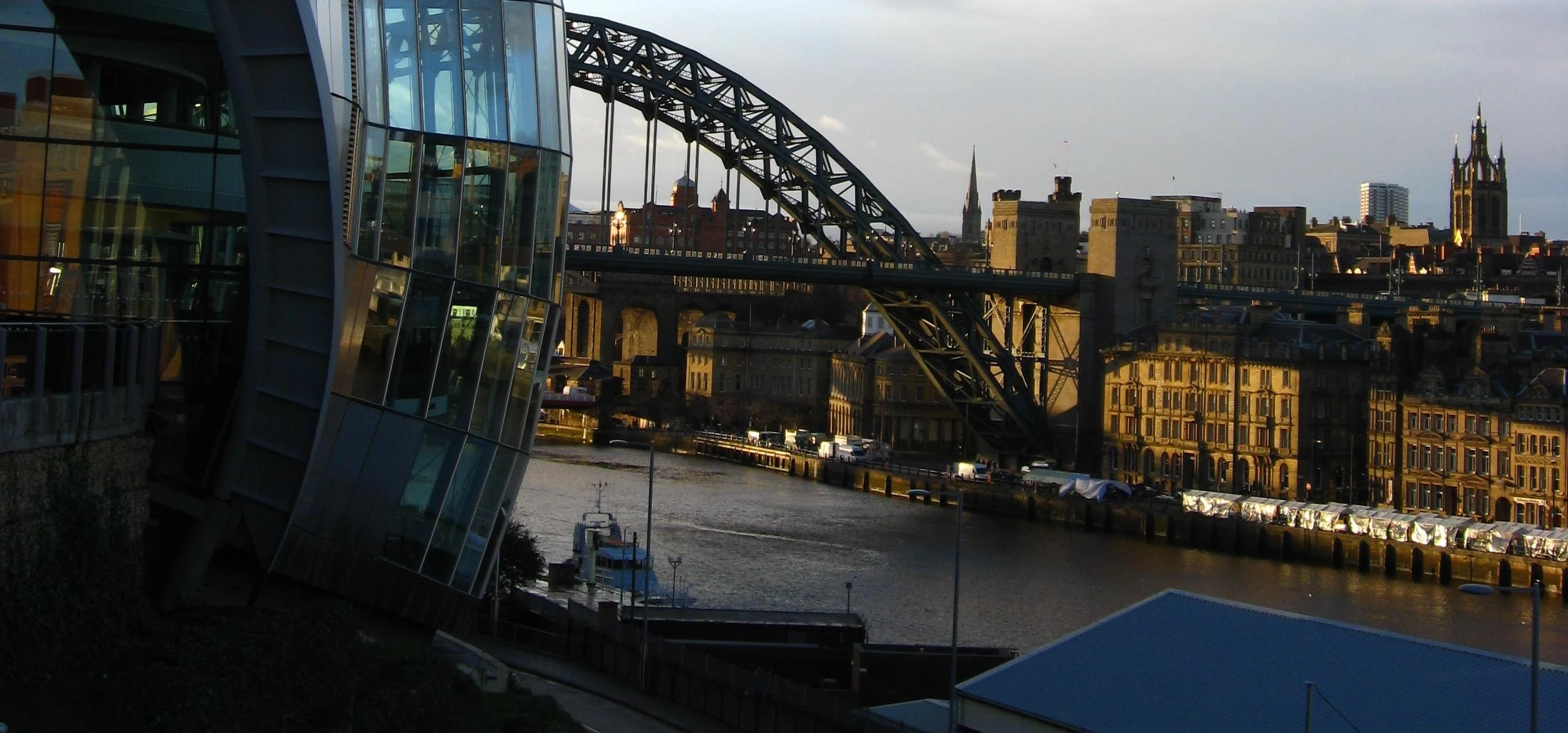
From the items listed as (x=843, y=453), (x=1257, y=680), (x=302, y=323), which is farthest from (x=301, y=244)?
(x=843, y=453)

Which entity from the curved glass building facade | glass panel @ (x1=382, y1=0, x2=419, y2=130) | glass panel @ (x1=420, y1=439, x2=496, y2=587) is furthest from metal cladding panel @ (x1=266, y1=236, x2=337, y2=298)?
glass panel @ (x1=420, y1=439, x2=496, y2=587)

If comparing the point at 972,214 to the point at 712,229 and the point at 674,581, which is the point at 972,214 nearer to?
the point at 712,229

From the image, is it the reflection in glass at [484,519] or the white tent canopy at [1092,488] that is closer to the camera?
the reflection in glass at [484,519]

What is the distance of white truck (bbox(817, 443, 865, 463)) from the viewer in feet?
177

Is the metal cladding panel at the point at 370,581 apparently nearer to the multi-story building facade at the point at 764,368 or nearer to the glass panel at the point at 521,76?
the glass panel at the point at 521,76

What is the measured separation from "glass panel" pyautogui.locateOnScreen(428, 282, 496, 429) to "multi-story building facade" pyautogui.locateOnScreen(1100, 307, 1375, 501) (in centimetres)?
3353

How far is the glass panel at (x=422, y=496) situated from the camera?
43.5ft

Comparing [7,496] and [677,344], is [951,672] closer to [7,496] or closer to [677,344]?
[7,496]

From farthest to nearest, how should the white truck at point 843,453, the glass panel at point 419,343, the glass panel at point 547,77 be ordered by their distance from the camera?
the white truck at point 843,453 → the glass panel at point 547,77 → the glass panel at point 419,343

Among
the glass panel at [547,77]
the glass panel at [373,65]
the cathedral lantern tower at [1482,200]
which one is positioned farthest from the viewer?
the cathedral lantern tower at [1482,200]

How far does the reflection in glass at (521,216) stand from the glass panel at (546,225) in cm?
5

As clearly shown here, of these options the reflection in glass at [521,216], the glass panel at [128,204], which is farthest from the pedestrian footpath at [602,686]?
the glass panel at [128,204]

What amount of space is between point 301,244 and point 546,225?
226 centimetres

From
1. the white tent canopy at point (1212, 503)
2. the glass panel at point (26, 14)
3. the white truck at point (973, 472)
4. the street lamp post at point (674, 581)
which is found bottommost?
the street lamp post at point (674, 581)
